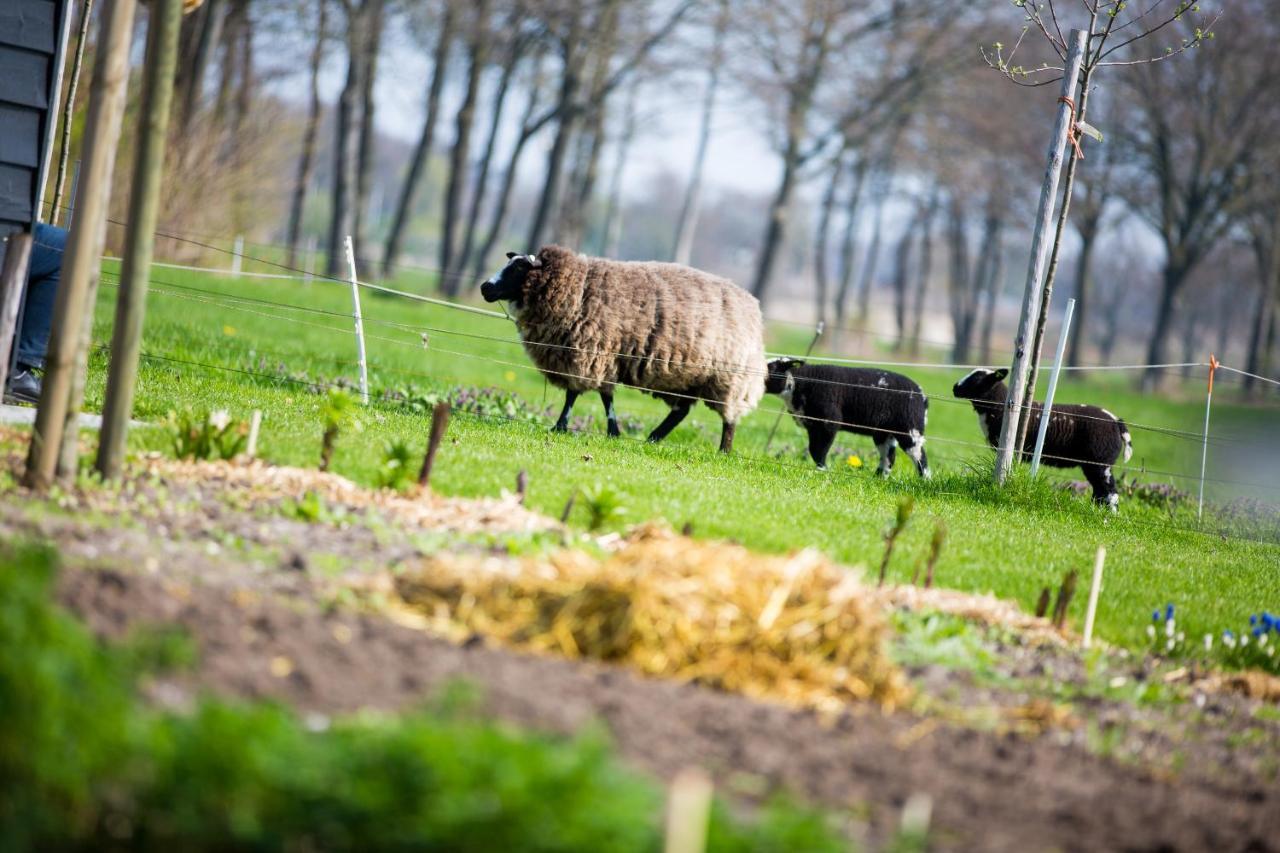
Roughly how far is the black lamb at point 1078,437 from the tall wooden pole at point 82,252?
9358 mm

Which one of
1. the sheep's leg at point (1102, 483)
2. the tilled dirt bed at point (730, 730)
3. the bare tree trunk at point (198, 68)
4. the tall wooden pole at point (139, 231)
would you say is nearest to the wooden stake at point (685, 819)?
the tilled dirt bed at point (730, 730)

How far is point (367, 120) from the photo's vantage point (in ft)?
105

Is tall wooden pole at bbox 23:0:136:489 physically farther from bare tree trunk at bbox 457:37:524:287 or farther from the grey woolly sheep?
bare tree trunk at bbox 457:37:524:287

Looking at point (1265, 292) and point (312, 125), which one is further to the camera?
point (1265, 292)

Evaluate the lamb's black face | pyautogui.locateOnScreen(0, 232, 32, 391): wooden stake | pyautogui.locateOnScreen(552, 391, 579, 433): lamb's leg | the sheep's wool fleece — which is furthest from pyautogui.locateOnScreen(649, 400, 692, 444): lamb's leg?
pyautogui.locateOnScreen(0, 232, 32, 391): wooden stake

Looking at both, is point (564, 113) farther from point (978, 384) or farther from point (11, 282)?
point (11, 282)

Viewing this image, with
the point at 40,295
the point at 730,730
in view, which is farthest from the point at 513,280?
the point at 730,730

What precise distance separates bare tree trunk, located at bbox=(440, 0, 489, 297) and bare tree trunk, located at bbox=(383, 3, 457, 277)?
627mm

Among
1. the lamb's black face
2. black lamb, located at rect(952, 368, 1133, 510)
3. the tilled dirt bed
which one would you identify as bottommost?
the tilled dirt bed

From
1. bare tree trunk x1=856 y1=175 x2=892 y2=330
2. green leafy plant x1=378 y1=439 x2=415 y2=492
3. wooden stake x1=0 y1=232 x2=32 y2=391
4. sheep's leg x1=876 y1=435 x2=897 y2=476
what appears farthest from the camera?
bare tree trunk x1=856 y1=175 x2=892 y2=330

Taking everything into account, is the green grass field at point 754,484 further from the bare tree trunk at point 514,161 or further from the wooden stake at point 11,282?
the bare tree trunk at point 514,161

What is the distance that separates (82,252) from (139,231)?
32cm

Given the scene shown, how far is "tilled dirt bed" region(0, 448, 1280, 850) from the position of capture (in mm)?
3887

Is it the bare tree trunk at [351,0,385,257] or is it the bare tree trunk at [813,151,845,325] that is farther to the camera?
the bare tree trunk at [813,151,845,325]
